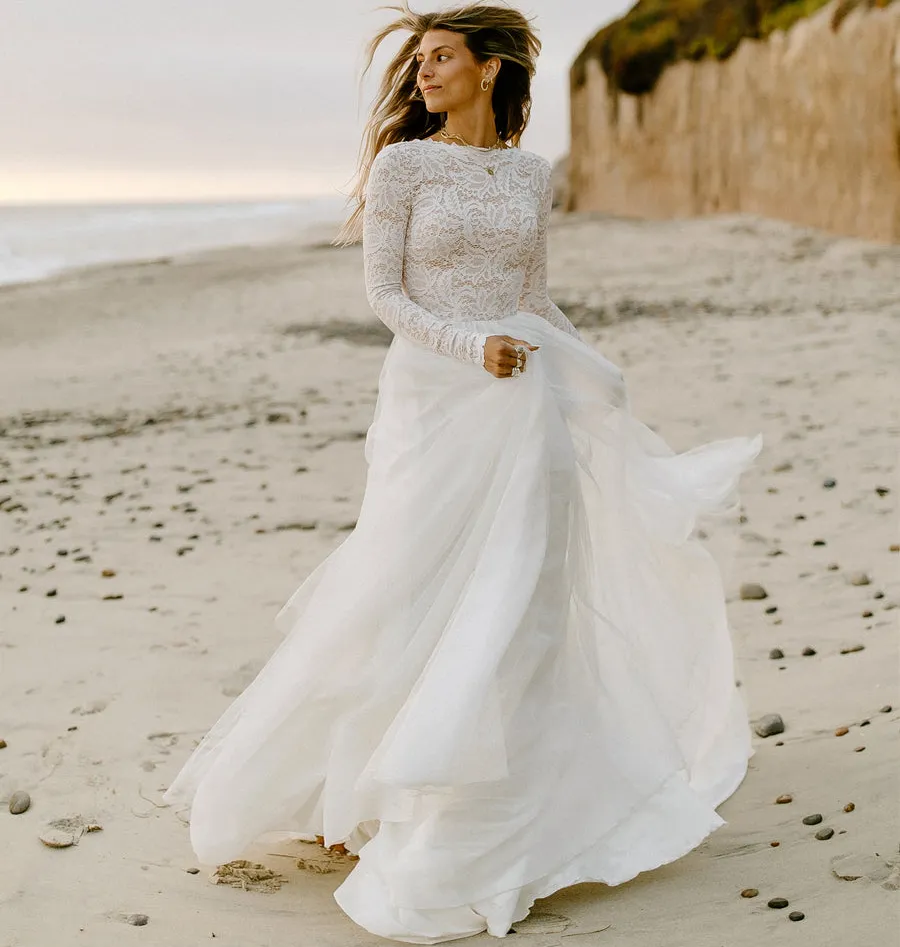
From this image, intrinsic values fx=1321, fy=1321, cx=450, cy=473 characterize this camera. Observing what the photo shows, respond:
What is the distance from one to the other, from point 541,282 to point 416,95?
0.71 metres

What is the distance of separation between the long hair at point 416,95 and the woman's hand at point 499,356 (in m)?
0.68

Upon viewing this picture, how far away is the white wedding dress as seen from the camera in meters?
3.58

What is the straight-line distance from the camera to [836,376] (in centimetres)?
1198

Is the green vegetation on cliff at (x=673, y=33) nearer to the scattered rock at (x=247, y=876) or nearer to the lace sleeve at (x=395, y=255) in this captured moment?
the lace sleeve at (x=395, y=255)

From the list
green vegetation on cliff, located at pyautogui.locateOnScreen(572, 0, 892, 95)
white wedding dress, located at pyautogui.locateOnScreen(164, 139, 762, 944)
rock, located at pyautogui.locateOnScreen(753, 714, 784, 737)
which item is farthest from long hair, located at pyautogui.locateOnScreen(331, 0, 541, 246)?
green vegetation on cliff, located at pyautogui.locateOnScreen(572, 0, 892, 95)

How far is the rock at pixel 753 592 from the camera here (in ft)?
22.2

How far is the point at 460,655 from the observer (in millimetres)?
3586

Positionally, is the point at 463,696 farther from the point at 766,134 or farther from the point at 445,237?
the point at 766,134

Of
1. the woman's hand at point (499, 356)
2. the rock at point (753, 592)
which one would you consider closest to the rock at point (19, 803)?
the woman's hand at point (499, 356)

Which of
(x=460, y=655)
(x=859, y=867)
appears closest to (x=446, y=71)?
(x=460, y=655)

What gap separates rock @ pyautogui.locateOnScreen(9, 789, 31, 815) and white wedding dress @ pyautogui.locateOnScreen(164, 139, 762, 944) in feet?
2.61

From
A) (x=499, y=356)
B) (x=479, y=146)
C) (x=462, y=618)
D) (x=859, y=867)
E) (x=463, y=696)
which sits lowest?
(x=859, y=867)

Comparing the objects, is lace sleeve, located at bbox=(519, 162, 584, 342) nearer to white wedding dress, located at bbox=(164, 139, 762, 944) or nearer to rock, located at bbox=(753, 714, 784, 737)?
white wedding dress, located at bbox=(164, 139, 762, 944)

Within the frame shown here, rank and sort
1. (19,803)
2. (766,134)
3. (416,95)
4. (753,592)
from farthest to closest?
(766,134) → (753,592) → (19,803) → (416,95)
